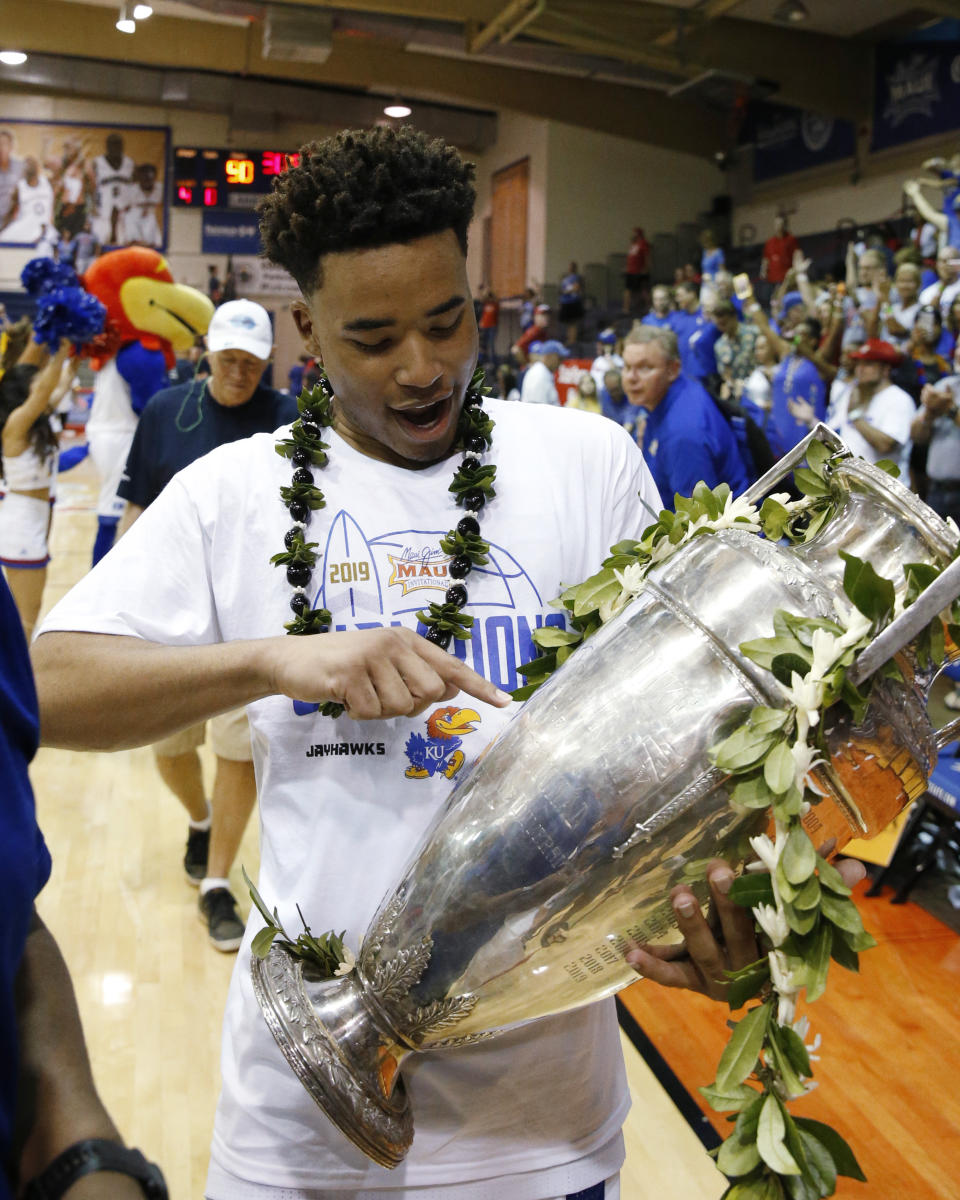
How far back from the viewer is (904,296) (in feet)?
23.0

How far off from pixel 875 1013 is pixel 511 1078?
2.09 meters

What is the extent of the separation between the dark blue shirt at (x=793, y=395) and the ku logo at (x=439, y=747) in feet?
18.8

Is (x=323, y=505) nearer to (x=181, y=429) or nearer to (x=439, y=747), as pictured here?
(x=439, y=747)

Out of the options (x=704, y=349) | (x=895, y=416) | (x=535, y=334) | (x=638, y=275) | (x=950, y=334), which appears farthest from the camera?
(x=638, y=275)

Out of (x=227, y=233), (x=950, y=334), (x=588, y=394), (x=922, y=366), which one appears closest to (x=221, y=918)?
(x=922, y=366)

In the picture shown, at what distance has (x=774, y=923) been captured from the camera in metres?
0.83

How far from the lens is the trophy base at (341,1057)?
948mm

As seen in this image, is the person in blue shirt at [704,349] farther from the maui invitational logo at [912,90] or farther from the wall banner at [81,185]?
the wall banner at [81,185]

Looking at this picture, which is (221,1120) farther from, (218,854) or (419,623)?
(218,854)

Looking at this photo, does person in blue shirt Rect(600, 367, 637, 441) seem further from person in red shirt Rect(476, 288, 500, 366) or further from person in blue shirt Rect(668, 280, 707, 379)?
person in red shirt Rect(476, 288, 500, 366)

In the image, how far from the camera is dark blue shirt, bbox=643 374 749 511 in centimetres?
389

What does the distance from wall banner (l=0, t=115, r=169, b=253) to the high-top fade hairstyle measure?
57.7ft

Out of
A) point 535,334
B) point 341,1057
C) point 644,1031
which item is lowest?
point 644,1031

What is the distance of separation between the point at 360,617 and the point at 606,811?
38 centimetres
